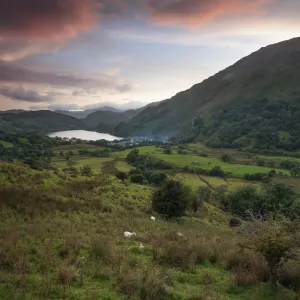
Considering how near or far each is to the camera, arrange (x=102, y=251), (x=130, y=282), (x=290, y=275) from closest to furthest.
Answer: (x=130, y=282) → (x=290, y=275) → (x=102, y=251)

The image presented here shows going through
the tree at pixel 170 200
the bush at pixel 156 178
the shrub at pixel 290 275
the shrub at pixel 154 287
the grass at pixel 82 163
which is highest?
the shrub at pixel 154 287

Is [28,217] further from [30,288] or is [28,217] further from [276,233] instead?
[276,233]

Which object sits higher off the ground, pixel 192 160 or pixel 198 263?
pixel 198 263

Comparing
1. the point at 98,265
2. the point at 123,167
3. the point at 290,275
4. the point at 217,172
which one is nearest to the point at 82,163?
the point at 123,167

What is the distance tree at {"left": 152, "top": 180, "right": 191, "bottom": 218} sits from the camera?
35719 mm

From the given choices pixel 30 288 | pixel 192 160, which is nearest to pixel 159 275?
pixel 30 288

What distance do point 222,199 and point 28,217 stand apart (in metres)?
65.7

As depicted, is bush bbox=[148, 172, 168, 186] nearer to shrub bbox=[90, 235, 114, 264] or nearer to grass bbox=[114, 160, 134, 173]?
grass bbox=[114, 160, 134, 173]

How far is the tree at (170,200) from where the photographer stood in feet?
117

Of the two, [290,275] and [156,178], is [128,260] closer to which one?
[290,275]

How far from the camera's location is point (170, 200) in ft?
119

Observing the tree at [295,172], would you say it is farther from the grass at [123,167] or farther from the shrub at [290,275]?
the shrub at [290,275]

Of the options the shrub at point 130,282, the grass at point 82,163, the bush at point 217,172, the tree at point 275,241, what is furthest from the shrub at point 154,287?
the bush at point 217,172

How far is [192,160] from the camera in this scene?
144m
